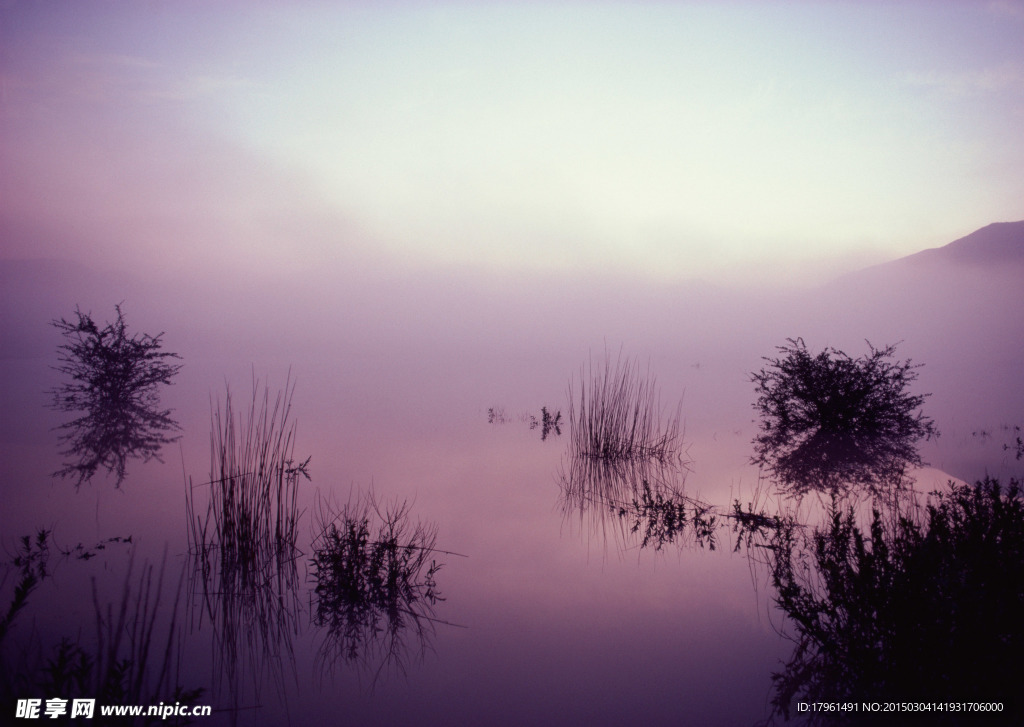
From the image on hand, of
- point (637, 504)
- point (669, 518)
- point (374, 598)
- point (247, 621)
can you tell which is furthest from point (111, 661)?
point (637, 504)

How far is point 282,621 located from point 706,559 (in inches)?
114

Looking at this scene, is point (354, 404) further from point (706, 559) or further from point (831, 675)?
point (831, 675)

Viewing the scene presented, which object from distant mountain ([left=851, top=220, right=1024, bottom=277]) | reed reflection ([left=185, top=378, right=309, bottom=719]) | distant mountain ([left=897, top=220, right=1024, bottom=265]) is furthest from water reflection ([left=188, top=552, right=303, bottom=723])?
distant mountain ([left=897, top=220, right=1024, bottom=265])

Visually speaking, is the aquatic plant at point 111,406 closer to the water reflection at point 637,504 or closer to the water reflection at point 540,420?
the water reflection at point 637,504

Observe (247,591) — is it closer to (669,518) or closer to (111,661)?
(111,661)

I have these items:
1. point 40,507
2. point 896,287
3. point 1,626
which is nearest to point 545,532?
point 1,626

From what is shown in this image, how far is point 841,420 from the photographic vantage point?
7539mm

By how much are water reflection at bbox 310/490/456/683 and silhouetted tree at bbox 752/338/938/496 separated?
174 inches

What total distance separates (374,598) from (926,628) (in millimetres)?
2775

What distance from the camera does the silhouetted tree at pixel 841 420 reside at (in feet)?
21.8

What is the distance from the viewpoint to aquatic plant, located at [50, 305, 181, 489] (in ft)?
23.1

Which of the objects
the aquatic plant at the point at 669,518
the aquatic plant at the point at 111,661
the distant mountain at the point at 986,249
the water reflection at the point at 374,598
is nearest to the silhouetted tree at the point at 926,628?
the aquatic plant at the point at 669,518

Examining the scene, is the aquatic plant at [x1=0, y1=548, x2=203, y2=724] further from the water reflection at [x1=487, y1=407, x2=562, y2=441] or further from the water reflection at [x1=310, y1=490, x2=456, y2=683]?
the water reflection at [x1=487, y1=407, x2=562, y2=441]

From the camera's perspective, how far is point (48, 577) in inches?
140
